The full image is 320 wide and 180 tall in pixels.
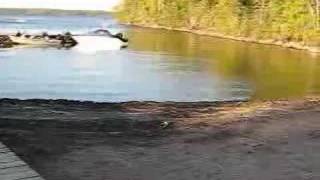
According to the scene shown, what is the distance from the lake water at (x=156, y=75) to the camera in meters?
20.5

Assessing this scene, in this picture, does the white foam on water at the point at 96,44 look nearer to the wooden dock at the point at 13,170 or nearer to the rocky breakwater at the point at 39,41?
the rocky breakwater at the point at 39,41

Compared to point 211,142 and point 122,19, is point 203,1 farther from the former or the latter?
point 211,142

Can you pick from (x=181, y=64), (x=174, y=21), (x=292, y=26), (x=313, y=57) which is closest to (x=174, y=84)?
(x=181, y=64)

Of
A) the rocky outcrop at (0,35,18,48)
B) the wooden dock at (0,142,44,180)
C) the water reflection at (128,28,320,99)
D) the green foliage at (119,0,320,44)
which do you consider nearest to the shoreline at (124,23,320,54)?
the green foliage at (119,0,320,44)

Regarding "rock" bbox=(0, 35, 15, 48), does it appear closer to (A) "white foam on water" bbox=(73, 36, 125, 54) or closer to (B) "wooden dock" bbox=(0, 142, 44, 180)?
(A) "white foam on water" bbox=(73, 36, 125, 54)

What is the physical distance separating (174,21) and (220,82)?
5544cm

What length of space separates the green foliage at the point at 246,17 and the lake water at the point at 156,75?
10.5 meters

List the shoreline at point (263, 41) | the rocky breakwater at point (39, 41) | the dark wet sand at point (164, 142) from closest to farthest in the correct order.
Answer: the dark wet sand at point (164, 142) < the rocky breakwater at point (39, 41) < the shoreline at point (263, 41)

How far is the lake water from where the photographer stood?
2052cm

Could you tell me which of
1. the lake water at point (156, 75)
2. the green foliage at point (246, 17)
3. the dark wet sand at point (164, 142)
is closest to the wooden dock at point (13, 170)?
the dark wet sand at point (164, 142)

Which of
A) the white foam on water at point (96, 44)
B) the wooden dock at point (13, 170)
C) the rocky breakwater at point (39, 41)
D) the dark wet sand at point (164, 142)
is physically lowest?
the white foam on water at point (96, 44)

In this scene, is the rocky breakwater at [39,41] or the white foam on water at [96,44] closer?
the white foam on water at [96,44]

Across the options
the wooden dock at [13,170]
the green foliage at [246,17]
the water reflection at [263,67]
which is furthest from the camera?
the green foliage at [246,17]

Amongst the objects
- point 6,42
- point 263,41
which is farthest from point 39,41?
point 263,41
